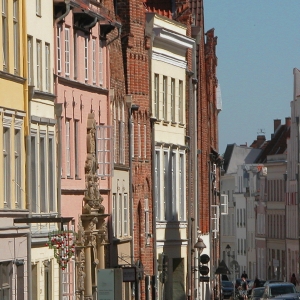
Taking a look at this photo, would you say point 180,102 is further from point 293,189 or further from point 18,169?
point 293,189

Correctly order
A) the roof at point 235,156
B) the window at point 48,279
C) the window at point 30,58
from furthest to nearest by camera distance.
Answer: the roof at point 235,156
the window at point 48,279
the window at point 30,58

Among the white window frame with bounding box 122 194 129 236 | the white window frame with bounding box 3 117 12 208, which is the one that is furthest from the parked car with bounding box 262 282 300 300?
the white window frame with bounding box 3 117 12 208

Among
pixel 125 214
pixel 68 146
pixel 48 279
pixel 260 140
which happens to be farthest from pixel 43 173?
pixel 260 140

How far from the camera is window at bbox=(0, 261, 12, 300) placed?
111ft

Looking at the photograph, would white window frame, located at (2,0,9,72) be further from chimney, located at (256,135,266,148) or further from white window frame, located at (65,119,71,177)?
chimney, located at (256,135,266,148)

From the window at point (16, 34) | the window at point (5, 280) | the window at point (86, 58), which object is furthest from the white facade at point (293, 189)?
the window at point (5, 280)

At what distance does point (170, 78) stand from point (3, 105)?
1012 inches

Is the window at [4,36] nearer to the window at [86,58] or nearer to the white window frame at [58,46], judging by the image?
the white window frame at [58,46]

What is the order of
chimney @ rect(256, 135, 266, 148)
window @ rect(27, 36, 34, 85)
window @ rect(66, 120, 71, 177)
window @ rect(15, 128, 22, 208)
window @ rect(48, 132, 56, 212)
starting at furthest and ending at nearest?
1. chimney @ rect(256, 135, 266, 148)
2. window @ rect(66, 120, 71, 177)
3. window @ rect(48, 132, 56, 212)
4. window @ rect(27, 36, 34, 85)
5. window @ rect(15, 128, 22, 208)

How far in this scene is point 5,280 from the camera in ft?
113

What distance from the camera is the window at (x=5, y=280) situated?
3396 cm

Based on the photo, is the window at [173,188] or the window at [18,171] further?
the window at [173,188]

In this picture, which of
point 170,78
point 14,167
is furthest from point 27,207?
point 170,78

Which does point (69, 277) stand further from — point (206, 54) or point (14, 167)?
point (206, 54)
